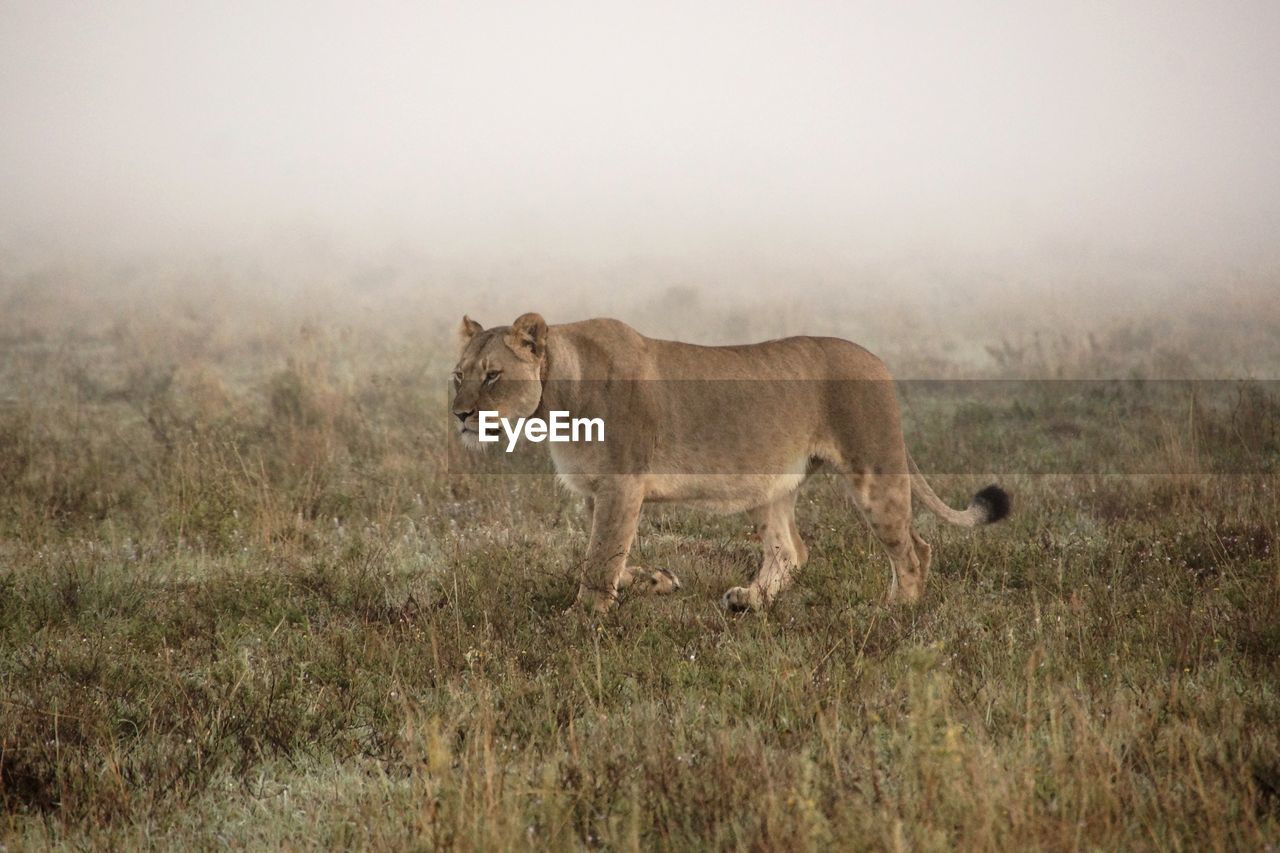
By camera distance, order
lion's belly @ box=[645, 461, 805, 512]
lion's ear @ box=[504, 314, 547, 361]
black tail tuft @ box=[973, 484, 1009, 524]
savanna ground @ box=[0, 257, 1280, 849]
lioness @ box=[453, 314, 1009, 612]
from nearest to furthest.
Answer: savanna ground @ box=[0, 257, 1280, 849] → lion's ear @ box=[504, 314, 547, 361] → lioness @ box=[453, 314, 1009, 612] → lion's belly @ box=[645, 461, 805, 512] → black tail tuft @ box=[973, 484, 1009, 524]

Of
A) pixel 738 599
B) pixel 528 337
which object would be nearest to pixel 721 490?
pixel 738 599

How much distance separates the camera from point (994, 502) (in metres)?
7.41

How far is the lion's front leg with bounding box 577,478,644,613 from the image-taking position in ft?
21.9

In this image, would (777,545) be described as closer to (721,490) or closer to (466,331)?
(721,490)

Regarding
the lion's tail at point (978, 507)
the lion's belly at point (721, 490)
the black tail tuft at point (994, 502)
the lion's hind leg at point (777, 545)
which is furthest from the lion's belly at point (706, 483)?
the black tail tuft at point (994, 502)

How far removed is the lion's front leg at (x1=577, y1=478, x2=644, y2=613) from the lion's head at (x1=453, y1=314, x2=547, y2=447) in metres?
0.72


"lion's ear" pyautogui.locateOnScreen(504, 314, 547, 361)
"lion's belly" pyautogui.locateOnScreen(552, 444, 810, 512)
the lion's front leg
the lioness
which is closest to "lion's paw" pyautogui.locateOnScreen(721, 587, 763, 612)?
the lioness

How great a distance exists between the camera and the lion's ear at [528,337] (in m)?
6.60

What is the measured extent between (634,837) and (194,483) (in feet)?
22.5

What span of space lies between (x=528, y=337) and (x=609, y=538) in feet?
4.07

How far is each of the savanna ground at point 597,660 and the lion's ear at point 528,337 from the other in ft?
4.50

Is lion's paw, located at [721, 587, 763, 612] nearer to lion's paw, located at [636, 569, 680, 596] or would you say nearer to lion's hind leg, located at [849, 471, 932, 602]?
lion's paw, located at [636, 569, 680, 596]

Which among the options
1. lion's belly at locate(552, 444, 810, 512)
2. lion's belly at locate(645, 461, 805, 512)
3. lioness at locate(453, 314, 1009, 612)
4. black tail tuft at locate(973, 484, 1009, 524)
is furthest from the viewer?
black tail tuft at locate(973, 484, 1009, 524)

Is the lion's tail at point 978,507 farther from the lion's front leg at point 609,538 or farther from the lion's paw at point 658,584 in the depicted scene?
the lion's front leg at point 609,538
